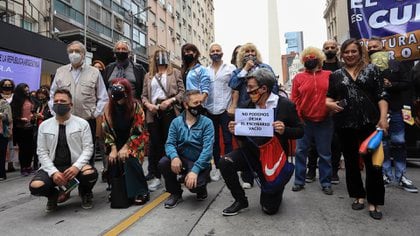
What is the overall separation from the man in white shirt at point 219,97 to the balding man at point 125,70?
3.51 ft

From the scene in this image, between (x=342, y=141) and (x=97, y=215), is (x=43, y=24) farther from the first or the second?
(x=342, y=141)

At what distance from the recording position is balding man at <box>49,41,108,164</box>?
4.55m

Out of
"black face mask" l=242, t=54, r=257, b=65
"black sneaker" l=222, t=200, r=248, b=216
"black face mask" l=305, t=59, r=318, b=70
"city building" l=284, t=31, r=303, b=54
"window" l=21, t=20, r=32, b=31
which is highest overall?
"city building" l=284, t=31, r=303, b=54

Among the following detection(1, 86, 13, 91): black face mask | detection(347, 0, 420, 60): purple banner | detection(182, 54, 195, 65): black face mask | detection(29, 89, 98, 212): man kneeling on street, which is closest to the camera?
detection(29, 89, 98, 212): man kneeling on street

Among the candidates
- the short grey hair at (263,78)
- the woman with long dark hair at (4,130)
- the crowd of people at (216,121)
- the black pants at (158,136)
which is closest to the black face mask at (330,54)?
the crowd of people at (216,121)

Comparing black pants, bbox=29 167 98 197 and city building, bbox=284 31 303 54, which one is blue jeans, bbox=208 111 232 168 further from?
city building, bbox=284 31 303 54

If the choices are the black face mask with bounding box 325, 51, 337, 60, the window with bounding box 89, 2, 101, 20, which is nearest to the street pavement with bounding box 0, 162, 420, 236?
the black face mask with bounding box 325, 51, 337, 60

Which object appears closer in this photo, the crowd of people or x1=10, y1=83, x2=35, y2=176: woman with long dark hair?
the crowd of people

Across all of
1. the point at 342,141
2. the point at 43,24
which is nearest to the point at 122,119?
the point at 342,141

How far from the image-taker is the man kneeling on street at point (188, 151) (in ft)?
12.6

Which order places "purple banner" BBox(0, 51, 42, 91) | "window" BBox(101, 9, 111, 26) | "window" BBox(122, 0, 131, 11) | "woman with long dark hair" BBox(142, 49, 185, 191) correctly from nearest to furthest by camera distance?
"woman with long dark hair" BBox(142, 49, 185, 191)
"purple banner" BBox(0, 51, 42, 91)
"window" BBox(101, 9, 111, 26)
"window" BBox(122, 0, 131, 11)

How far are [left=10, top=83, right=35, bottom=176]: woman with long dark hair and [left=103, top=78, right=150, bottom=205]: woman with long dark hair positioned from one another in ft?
11.2

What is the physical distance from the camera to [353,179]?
11.7ft

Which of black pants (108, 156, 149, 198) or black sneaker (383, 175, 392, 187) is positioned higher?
black pants (108, 156, 149, 198)
